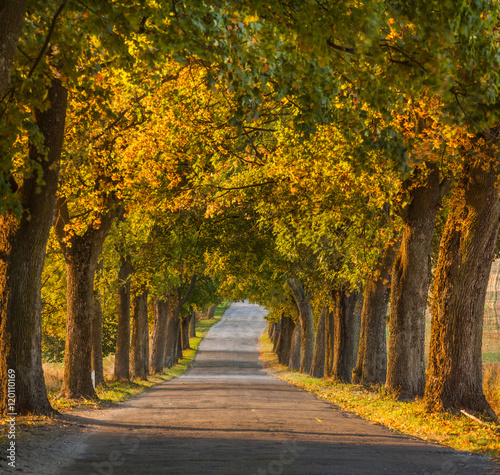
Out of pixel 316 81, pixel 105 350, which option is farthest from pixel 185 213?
pixel 105 350

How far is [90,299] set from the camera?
18.9 meters

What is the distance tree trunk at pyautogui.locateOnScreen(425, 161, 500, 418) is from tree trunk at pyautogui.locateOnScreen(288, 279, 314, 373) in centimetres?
2309

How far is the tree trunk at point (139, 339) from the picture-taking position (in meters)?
31.9

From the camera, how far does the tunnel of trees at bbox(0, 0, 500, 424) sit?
370 inches

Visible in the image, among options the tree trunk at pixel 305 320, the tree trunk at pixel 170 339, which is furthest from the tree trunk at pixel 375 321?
the tree trunk at pixel 170 339

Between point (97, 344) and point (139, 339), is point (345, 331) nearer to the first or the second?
point (139, 339)

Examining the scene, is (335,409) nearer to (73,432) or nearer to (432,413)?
(432,413)

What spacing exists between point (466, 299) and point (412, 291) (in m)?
3.27

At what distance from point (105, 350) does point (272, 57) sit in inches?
1710

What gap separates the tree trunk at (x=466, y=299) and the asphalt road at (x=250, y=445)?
1884mm

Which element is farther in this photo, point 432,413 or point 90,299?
point 90,299

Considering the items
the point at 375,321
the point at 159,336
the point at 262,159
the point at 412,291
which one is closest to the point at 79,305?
the point at 262,159

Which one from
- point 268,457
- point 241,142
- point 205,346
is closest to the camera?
point 268,457

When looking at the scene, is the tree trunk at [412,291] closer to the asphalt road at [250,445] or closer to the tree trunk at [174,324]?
the asphalt road at [250,445]
